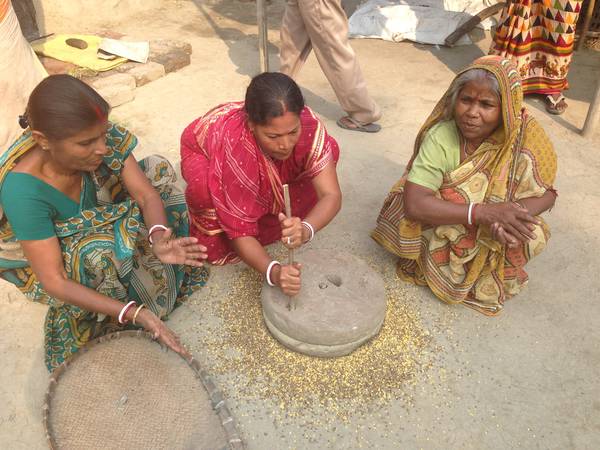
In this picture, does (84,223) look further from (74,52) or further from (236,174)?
(74,52)

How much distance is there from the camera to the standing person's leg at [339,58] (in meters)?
3.45

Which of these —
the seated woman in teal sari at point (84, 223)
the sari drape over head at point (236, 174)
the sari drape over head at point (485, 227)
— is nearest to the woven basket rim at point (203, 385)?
the seated woman in teal sari at point (84, 223)

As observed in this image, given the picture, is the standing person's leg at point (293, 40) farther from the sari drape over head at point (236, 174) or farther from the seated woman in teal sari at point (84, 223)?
the seated woman in teal sari at point (84, 223)

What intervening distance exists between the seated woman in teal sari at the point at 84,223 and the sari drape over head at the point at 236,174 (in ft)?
0.52

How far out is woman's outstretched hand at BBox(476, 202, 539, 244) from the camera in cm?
206

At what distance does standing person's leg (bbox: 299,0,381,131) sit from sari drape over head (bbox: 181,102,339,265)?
136cm

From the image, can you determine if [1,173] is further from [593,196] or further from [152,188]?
[593,196]

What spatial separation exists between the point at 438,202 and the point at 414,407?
868mm

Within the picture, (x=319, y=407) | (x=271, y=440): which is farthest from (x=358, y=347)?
(x=271, y=440)

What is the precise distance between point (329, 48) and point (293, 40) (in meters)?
0.38

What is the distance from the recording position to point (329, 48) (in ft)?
11.7

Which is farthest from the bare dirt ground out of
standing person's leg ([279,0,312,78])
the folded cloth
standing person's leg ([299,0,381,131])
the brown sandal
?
the folded cloth

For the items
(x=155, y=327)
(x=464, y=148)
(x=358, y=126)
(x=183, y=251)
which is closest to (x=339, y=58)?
(x=358, y=126)

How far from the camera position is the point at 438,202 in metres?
2.22
